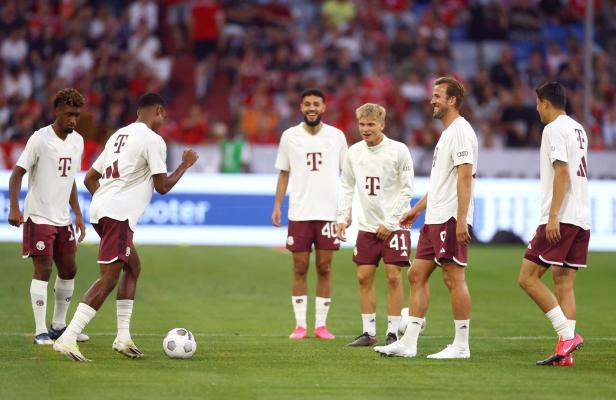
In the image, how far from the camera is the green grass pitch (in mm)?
9086

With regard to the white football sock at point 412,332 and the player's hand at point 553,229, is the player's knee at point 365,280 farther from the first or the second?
the player's hand at point 553,229

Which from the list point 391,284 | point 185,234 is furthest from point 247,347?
point 185,234

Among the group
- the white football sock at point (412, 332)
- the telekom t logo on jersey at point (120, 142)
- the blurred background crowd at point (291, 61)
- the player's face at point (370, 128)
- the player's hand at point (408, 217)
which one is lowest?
the white football sock at point (412, 332)

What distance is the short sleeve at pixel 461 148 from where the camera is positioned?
34.5 feet

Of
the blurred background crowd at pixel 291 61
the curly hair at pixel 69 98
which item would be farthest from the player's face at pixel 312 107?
the blurred background crowd at pixel 291 61

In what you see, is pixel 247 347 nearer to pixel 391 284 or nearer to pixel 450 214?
pixel 391 284

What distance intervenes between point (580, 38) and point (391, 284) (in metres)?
21.6

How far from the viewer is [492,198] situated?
23.5 metres

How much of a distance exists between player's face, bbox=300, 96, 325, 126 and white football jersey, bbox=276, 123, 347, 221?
0.21 metres

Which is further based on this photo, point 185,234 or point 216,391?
point 185,234

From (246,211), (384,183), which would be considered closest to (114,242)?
(384,183)

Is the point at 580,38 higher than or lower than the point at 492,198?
higher

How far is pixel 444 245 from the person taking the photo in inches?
417

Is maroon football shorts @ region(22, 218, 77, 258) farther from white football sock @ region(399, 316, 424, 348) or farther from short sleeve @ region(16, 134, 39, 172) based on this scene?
white football sock @ region(399, 316, 424, 348)
